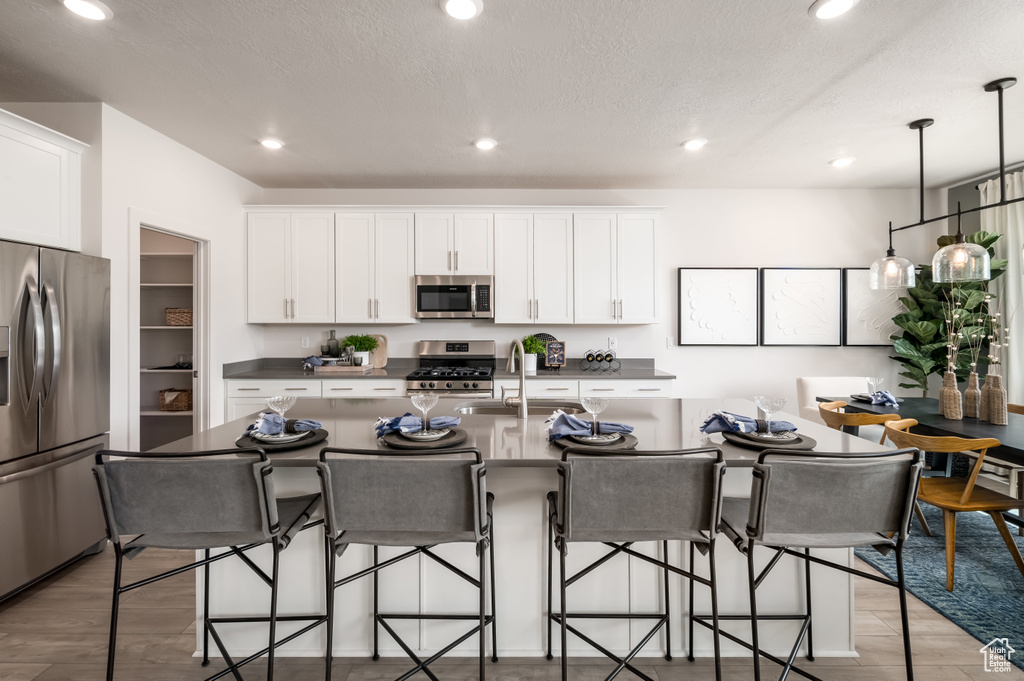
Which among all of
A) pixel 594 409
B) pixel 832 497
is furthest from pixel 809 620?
pixel 594 409

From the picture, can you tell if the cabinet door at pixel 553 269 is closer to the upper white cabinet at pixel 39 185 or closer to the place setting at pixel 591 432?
the place setting at pixel 591 432

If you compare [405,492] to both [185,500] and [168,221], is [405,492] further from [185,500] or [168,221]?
[168,221]

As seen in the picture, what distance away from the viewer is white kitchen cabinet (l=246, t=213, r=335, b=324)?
4.29 metres

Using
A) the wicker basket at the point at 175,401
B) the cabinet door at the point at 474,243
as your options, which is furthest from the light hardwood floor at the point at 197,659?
the cabinet door at the point at 474,243

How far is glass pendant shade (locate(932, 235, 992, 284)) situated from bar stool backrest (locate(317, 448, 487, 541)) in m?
2.78

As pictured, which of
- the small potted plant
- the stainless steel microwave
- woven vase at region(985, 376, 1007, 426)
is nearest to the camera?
woven vase at region(985, 376, 1007, 426)

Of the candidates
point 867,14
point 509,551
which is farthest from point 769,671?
point 867,14

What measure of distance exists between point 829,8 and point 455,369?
3336 mm

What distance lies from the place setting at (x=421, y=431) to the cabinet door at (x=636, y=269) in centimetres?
274

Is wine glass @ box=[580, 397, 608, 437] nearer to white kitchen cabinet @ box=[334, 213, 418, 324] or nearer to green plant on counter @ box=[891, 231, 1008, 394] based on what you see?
white kitchen cabinet @ box=[334, 213, 418, 324]

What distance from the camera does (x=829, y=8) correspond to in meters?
1.96

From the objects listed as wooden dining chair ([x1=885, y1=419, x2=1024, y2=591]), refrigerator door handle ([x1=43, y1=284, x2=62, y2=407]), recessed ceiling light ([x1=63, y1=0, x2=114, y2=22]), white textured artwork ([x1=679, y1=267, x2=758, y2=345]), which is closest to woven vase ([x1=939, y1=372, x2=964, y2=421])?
wooden dining chair ([x1=885, y1=419, x2=1024, y2=591])

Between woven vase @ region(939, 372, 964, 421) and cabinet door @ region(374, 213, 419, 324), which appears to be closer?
woven vase @ region(939, 372, 964, 421)

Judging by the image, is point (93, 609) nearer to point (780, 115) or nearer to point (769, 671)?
point (769, 671)
